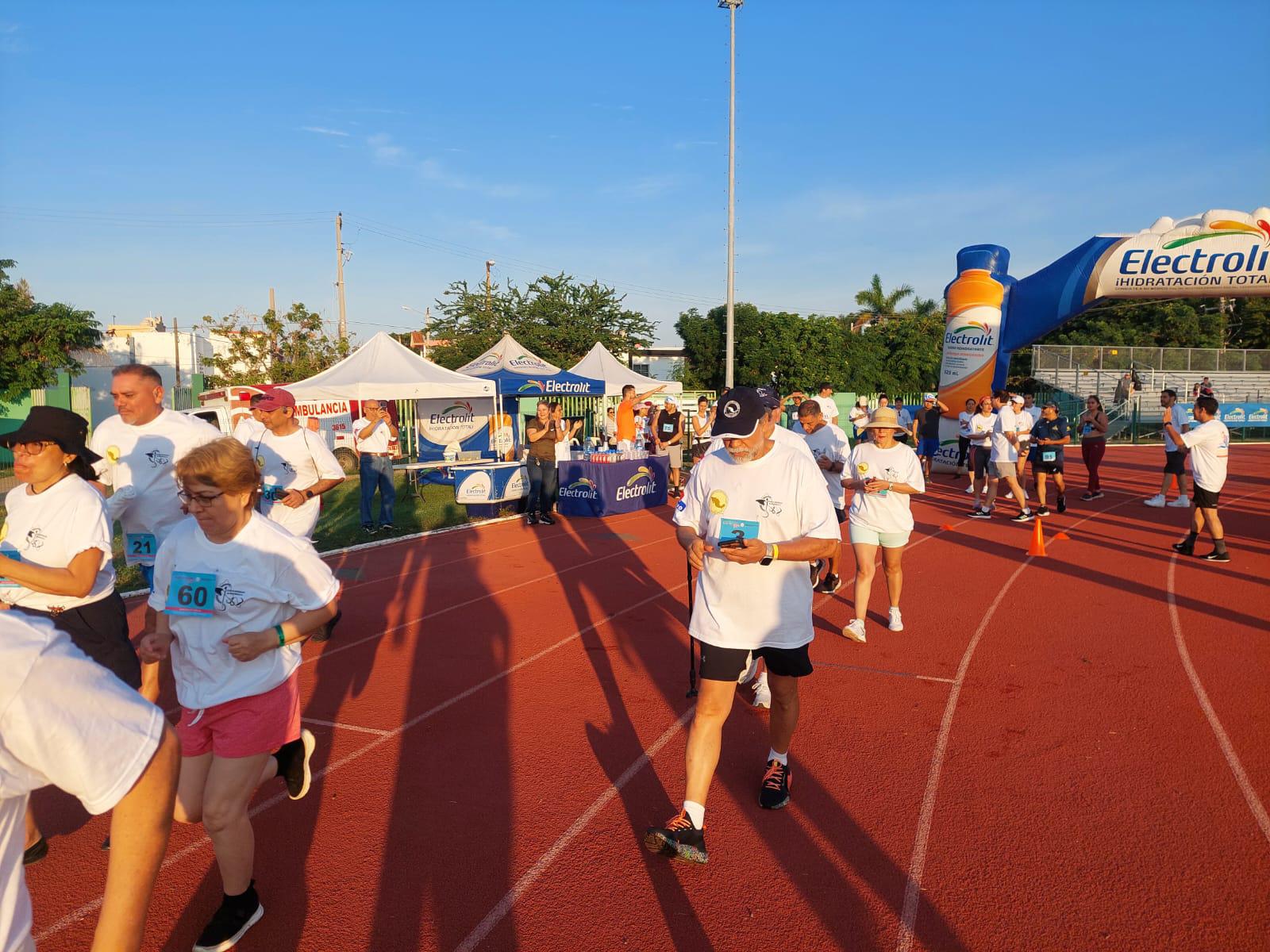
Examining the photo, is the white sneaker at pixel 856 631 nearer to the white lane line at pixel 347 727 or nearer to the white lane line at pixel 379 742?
the white lane line at pixel 379 742

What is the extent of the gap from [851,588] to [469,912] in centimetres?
602

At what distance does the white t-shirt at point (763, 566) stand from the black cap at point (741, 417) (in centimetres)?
25

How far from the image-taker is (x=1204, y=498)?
9477 millimetres

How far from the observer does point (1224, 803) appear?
4.01 m

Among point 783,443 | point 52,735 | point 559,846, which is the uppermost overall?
point 783,443

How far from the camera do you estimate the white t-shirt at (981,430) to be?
14.6 m

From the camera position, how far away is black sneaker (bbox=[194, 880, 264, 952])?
2914 mm

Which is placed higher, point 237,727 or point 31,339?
point 31,339

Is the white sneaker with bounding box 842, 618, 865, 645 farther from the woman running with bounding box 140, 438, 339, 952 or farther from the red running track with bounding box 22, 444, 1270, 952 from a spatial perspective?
the woman running with bounding box 140, 438, 339, 952

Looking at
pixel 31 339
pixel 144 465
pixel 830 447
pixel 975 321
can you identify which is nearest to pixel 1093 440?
pixel 975 321

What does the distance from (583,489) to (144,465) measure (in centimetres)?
925

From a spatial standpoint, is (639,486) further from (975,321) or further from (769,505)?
(769,505)

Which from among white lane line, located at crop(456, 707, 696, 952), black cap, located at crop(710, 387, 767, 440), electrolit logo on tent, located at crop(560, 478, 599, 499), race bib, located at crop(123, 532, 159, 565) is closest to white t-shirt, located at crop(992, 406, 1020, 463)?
electrolit logo on tent, located at crop(560, 478, 599, 499)

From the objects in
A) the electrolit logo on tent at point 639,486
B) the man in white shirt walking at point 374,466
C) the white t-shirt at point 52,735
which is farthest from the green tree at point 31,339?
Answer: the white t-shirt at point 52,735
